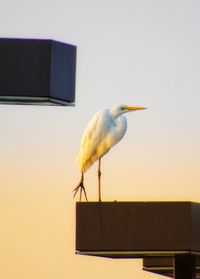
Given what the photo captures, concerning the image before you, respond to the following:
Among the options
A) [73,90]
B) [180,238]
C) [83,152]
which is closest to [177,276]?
[180,238]

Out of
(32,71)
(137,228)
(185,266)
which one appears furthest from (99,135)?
(32,71)

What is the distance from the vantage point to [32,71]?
304 cm

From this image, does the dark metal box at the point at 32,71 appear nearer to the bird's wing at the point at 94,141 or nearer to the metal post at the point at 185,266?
the metal post at the point at 185,266

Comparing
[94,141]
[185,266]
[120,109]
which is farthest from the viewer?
[120,109]

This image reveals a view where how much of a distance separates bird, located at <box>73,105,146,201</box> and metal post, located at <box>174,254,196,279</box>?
1.21 meters

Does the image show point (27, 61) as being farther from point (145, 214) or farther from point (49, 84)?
point (145, 214)

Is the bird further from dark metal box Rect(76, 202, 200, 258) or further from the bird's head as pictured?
dark metal box Rect(76, 202, 200, 258)

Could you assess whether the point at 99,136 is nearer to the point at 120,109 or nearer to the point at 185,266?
the point at 120,109

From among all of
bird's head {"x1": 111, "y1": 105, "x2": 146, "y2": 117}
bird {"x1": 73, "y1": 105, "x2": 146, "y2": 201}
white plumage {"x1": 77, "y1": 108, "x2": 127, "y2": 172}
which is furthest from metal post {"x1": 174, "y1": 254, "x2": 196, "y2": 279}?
bird's head {"x1": 111, "y1": 105, "x2": 146, "y2": 117}

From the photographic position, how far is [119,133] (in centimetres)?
751

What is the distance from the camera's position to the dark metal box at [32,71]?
3020 millimetres

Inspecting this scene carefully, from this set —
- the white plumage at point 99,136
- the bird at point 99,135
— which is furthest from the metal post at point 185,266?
the white plumage at point 99,136

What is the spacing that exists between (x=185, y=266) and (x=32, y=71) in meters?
3.87

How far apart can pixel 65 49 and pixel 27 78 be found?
0.22 meters
